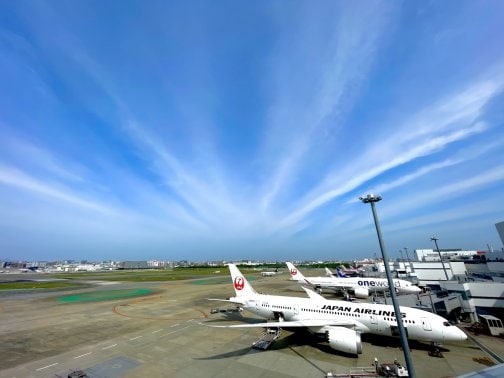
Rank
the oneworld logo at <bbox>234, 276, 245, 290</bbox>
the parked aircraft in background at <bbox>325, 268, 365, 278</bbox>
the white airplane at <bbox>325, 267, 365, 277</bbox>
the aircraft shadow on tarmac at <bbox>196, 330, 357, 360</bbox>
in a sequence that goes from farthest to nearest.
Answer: the white airplane at <bbox>325, 267, 365, 277</bbox> < the parked aircraft in background at <bbox>325, 268, 365, 278</bbox> < the oneworld logo at <bbox>234, 276, 245, 290</bbox> < the aircraft shadow on tarmac at <bbox>196, 330, 357, 360</bbox>

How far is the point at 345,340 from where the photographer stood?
23656 millimetres

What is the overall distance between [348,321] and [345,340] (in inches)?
173

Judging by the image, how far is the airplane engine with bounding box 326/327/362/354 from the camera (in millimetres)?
23141

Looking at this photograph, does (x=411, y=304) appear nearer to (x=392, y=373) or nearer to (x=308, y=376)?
(x=392, y=373)

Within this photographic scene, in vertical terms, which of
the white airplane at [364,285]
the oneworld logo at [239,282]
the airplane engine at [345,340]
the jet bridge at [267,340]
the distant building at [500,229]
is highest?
the distant building at [500,229]

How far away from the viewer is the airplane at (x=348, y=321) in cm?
2398

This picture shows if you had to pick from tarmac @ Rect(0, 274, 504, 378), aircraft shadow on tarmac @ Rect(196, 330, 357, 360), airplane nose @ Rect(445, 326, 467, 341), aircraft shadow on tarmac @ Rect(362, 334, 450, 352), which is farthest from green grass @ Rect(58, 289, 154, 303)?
airplane nose @ Rect(445, 326, 467, 341)

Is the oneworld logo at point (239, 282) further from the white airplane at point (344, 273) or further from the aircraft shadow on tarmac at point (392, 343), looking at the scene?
the white airplane at point (344, 273)

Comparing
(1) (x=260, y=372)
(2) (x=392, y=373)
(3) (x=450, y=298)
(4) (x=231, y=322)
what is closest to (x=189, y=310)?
(4) (x=231, y=322)

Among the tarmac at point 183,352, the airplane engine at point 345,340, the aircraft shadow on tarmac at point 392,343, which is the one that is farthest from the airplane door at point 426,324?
the airplane engine at point 345,340

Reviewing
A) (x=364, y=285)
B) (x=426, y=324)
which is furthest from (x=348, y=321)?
(x=364, y=285)

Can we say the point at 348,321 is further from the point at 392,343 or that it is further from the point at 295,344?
the point at 295,344

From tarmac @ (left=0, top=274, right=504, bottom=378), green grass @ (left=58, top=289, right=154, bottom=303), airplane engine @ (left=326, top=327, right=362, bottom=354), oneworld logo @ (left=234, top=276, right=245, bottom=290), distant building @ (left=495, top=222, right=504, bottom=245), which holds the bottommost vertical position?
tarmac @ (left=0, top=274, right=504, bottom=378)

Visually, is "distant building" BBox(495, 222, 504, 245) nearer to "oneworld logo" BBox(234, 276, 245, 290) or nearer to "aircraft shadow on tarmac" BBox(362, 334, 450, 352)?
"aircraft shadow on tarmac" BBox(362, 334, 450, 352)
